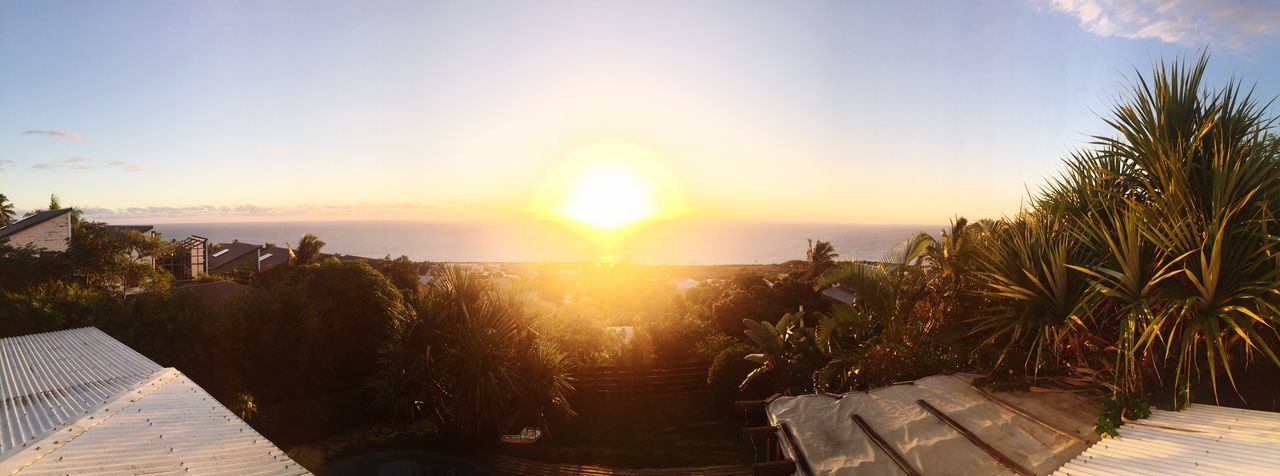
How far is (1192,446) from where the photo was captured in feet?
12.6

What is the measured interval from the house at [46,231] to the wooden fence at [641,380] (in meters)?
15.2

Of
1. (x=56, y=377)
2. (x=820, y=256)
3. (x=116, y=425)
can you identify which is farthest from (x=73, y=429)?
(x=820, y=256)

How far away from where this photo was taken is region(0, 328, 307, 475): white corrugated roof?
385cm

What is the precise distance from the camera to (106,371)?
691 centimetres

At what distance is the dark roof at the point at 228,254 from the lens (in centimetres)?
3056

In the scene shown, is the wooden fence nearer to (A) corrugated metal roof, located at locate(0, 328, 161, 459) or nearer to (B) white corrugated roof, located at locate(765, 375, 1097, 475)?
(B) white corrugated roof, located at locate(765, 375, 1097, 475)

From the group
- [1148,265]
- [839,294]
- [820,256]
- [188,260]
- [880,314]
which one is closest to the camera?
[1148,265]

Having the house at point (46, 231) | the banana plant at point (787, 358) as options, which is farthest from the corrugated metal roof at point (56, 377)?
the house at point (46, 231)

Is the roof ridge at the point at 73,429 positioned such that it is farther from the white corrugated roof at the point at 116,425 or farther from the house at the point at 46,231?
the house at the point at 46,231

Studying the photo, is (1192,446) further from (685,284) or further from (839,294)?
(685,284)

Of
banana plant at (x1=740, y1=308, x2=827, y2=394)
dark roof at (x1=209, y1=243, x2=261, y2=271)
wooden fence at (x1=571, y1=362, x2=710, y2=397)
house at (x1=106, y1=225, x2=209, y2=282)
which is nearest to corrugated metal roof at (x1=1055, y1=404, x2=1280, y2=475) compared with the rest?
banana plant at (x1=740, y1=308, x2=827, y2=394)

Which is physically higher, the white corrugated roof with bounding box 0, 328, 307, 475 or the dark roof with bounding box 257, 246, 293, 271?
the white corrugated roof with bounding box 0, 328, 307, 475

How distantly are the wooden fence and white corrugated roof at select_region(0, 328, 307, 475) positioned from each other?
913cm

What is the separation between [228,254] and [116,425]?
33470 millimetres
